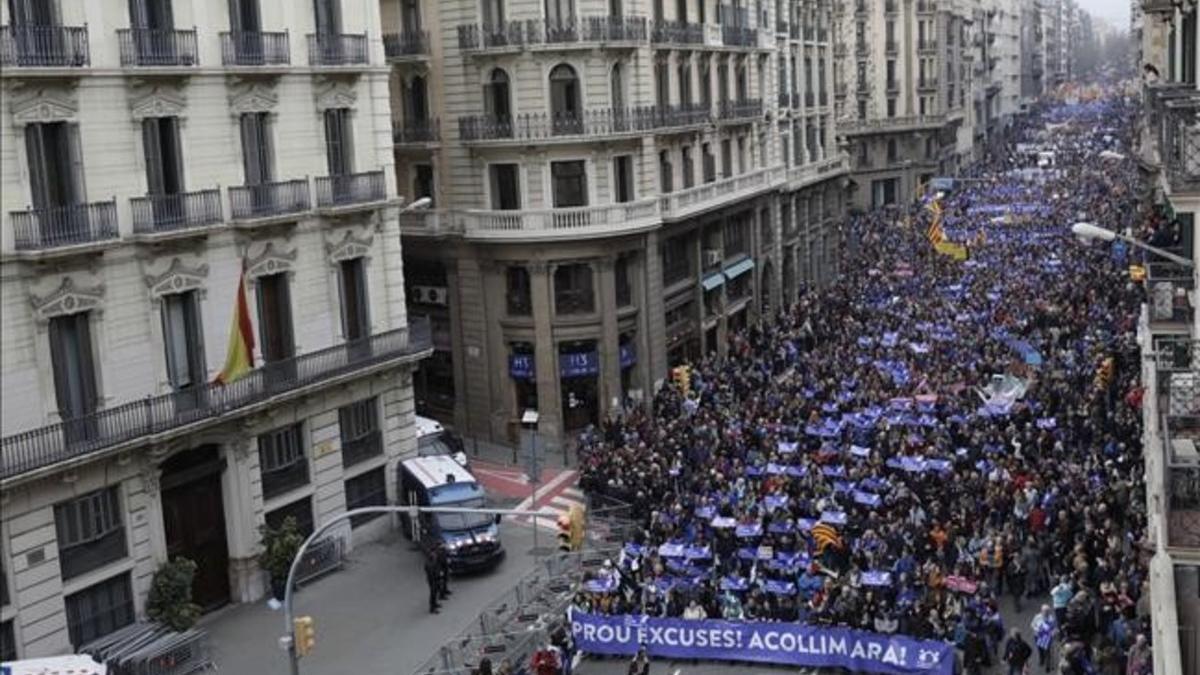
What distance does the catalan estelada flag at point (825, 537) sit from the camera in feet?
115

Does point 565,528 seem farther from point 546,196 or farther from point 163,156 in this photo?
point 546,196

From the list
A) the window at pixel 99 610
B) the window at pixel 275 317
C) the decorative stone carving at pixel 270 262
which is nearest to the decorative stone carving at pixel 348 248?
the decorative stone carving at pixel 270 262

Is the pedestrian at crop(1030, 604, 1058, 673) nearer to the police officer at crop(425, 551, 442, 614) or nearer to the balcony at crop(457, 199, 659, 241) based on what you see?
the police officer at crop(425, 551, 442, 614)

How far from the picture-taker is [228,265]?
120 ft

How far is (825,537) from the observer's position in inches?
1383

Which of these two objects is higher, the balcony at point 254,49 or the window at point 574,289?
the balcony at point 254,49

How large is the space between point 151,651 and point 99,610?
77.1 inches

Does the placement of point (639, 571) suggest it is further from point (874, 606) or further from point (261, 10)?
point (261, 10)

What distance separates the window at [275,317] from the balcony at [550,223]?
15186 mm

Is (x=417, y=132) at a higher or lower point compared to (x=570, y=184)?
higher

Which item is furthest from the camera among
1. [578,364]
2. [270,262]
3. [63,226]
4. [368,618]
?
[578,364]

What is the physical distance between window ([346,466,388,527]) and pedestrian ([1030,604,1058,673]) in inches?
809

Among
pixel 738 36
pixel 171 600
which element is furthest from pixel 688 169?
pixel 171 600

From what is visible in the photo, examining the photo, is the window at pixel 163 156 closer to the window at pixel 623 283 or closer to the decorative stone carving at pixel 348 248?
the decorative stone carving at pixel 348 248
